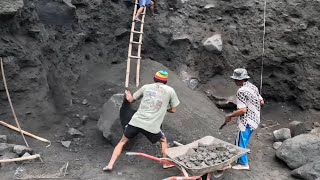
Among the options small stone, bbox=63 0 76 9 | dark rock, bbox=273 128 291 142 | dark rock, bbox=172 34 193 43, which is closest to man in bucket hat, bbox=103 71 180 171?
dark rock, bbox=273 128 291 142

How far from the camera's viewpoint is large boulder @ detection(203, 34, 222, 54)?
9.67m

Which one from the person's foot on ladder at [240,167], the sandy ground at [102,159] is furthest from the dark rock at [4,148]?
the person's foot on ladder at [240,167]

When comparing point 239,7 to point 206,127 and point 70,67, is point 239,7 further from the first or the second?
point 70,67

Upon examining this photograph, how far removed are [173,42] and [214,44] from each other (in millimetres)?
1108

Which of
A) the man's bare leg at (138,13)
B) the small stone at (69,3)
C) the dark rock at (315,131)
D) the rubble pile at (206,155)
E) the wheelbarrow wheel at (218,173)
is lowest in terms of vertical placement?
the dark rock at (315,131)

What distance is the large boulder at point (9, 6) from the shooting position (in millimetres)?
7023

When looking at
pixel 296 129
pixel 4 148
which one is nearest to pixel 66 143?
pixel 4 148

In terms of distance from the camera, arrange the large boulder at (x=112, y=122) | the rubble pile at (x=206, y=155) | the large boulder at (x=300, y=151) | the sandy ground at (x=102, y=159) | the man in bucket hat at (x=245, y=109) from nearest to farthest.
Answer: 1. the rubble pile at (x=206, y=155)
2. the sandy ground at (x=102, y=159)
3. the man in bucket hat at (x=245, y=109)
4. the large boulder at (x=300, y=151)
5. the large boulder at (x=112, y=122)

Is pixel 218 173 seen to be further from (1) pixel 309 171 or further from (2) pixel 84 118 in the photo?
(2) pixel 84 118

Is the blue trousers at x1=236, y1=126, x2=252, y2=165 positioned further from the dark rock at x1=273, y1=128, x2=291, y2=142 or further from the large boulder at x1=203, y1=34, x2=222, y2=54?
the large boulder at x1=203, y1=34, x2=222, y2=54

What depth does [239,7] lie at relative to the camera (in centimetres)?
1002

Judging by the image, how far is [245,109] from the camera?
6223 millimetres

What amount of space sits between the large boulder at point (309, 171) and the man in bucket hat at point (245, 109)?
85cm

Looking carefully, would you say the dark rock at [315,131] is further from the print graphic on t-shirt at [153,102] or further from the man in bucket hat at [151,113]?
the print graphic on t-shirt at [153,102]
